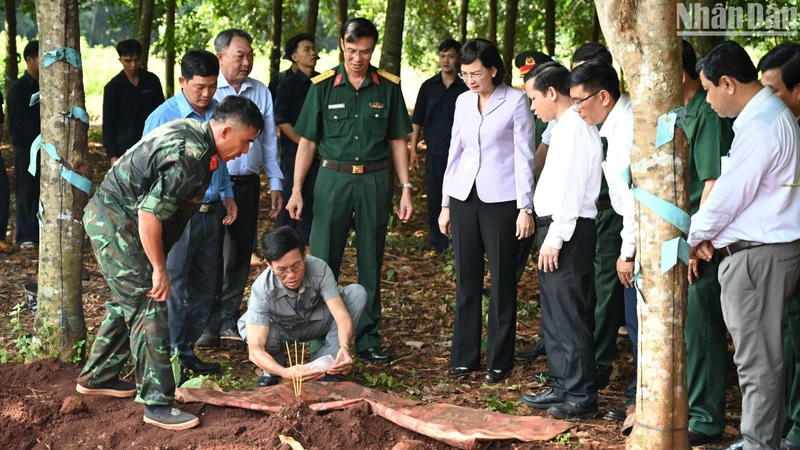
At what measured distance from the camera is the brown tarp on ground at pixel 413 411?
477cm

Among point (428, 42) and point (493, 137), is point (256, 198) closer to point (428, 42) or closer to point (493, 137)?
point (493, 137)

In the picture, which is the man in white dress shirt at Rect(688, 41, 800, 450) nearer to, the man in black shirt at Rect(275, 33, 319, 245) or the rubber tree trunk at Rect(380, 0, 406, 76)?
the man in black shirt at Rect(275, 33, 319, 245)

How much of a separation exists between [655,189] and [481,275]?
7.73ft

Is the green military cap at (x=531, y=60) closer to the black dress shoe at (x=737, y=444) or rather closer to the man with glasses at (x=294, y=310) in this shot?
the man with glasses at (x=294, y=310)

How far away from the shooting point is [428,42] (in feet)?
94.5

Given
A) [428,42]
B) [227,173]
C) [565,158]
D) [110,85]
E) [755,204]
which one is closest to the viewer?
[755,204]

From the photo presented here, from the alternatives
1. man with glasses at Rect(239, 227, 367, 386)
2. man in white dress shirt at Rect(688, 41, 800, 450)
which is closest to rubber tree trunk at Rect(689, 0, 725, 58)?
man in white dress shirt at Rect(688, 41, 800, 450)

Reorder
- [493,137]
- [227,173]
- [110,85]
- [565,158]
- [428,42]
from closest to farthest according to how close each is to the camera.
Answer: [565,158]
[493,137]
[227,173]
[110,85]
[428,42]

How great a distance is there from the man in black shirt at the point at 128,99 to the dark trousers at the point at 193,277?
358 centimetres

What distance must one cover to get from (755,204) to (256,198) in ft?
12.6

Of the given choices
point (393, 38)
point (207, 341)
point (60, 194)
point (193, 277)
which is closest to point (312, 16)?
point (393, 38)

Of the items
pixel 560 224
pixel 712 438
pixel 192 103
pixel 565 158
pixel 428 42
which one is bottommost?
pixel 712 438

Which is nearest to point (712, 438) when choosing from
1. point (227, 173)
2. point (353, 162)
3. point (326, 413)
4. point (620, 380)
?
point (620, 380)

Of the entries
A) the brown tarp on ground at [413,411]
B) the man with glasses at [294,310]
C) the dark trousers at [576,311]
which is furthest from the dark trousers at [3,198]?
the dark trousers at [576,311]
